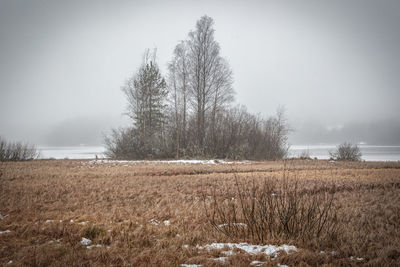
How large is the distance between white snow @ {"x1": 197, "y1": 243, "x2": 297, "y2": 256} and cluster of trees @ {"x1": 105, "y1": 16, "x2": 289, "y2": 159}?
16.5m

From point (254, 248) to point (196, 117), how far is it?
18.8 m

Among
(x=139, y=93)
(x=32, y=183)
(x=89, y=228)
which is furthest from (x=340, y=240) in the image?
(x=139, y=93)

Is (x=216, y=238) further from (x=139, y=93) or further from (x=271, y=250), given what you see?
(x=139, y=93)

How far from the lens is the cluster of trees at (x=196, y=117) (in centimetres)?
2070

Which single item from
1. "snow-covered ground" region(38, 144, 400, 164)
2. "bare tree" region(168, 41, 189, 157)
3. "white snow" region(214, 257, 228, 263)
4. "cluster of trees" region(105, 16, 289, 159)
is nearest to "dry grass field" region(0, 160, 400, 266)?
"white snow" region(214, 257, 228, 263)

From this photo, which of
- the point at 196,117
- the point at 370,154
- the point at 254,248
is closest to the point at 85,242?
the point at 254,248

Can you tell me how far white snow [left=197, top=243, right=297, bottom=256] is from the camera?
9.71 feet

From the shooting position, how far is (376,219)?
4488 millimetres

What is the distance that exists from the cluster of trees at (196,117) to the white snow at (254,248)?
648 inches

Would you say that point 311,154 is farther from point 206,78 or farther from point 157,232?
point 157,232

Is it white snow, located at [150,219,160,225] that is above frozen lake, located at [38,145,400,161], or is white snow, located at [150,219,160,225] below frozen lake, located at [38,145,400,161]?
below

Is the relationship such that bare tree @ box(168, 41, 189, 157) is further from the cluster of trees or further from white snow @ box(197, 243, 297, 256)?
white snow @ box(197, 243, 297, 256)

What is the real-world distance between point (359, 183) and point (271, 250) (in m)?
6.84

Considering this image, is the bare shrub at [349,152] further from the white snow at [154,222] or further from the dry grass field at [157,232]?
the white snow at [154,222]
